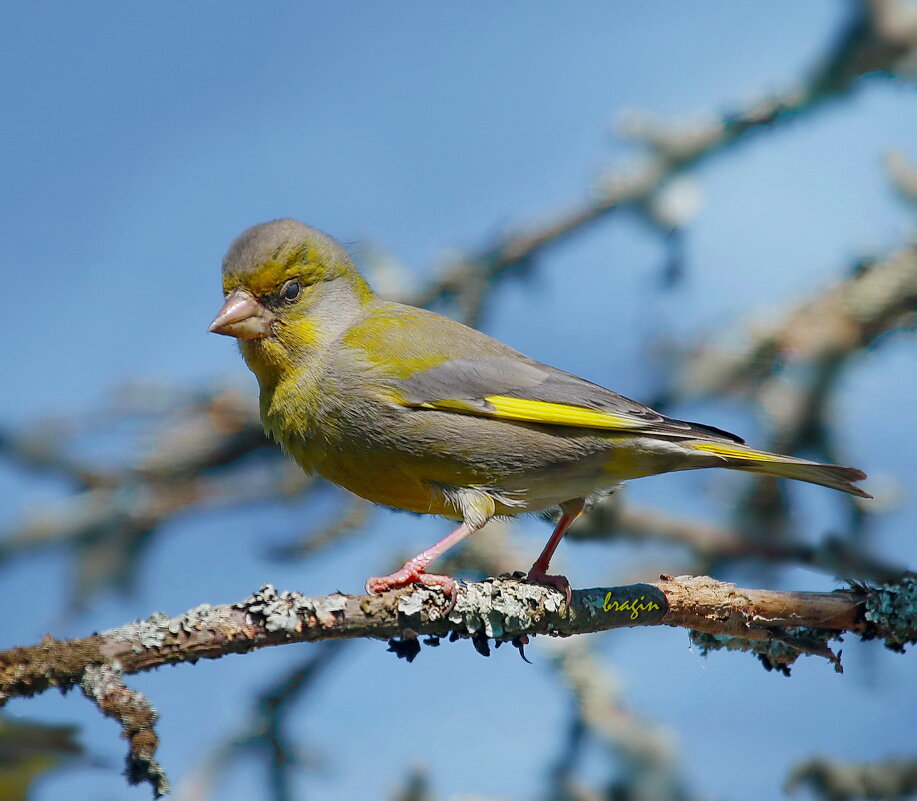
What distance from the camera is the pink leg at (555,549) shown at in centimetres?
328

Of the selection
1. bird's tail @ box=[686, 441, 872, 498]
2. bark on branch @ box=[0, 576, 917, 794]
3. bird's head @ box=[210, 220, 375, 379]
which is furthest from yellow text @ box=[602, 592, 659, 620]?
bird's head @ box=[210, 220, 375, 379]

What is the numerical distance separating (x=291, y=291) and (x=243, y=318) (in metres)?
0.26

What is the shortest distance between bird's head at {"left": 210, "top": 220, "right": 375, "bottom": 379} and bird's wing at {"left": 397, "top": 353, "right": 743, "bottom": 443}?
513 millimetres

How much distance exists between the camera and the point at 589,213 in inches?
184

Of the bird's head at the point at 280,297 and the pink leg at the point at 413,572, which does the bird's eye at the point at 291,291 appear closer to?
the bird's head at the point at 280,297

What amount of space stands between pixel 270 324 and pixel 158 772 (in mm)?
2126

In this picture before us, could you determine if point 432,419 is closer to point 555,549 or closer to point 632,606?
point 555,549

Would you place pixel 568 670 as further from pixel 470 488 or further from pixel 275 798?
pixel 275 798

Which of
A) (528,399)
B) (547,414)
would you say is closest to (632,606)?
(547,414)

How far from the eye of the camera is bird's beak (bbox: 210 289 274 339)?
12.0 feet

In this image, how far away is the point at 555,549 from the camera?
12.5 ft

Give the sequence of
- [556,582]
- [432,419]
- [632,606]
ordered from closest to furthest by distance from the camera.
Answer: [632,606]
[556,582]
[432,419]

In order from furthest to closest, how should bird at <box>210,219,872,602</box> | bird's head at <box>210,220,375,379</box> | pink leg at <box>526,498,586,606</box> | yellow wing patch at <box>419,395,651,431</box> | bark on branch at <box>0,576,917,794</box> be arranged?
1. bird's head at <box>210,220,375,379</box>
2. yellow wing patch at <box>419,395,651,431</box>
3. bird at <box>210,219,872,602</box>
4. pink leg at <box>526,498,586,606</box>
5. bark on branch at <box>0,576,917,794</box>

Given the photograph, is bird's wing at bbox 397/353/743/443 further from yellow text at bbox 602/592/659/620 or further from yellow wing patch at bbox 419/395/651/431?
yellow text at bbox 602/592/659/620
